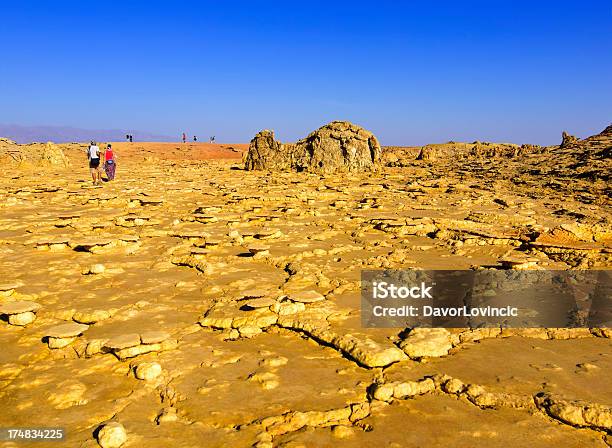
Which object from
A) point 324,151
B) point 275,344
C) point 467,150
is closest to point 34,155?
point 324,151

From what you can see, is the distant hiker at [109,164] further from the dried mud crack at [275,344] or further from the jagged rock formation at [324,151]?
the dried mud crack at [275,344]

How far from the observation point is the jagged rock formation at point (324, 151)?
14.6m

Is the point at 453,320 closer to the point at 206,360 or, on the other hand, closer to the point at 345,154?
the point at 206,360

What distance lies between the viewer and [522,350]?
280 centimetres

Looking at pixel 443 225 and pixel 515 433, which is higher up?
pixel 443 225

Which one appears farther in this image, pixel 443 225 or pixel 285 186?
pixel 285 186

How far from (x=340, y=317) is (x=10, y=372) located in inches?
85.9

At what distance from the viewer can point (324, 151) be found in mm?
14711

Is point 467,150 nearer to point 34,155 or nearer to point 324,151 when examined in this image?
point 324,151

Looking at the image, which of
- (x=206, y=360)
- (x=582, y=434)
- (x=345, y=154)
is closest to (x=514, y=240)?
(x=582, y=434)

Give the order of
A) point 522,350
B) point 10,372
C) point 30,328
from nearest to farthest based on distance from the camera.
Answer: point 10,372 < point 522,350 < point 30,328

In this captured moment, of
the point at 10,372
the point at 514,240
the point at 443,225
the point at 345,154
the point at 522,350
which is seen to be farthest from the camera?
the point at 345,154

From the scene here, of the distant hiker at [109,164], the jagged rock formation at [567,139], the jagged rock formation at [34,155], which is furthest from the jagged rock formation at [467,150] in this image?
the jagged rock formation at [34,155]

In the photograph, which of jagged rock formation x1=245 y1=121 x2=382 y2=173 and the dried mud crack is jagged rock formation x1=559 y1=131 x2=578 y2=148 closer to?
jagged rock formation x1=245 y1=121 x2=382 y2=173
